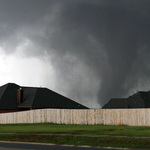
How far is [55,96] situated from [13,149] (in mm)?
48087

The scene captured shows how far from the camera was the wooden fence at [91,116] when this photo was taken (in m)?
36.6

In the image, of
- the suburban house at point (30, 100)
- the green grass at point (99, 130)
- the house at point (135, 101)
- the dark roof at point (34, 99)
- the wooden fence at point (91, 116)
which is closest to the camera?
the green grass at point (99, 130)

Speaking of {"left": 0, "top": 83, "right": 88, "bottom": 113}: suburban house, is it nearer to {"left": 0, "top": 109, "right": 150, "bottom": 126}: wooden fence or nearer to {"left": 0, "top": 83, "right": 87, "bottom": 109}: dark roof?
{"left": 0, "top": 83, "right": 87, "bottom": 109}: dark roof

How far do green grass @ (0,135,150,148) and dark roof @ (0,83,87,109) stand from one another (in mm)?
35970

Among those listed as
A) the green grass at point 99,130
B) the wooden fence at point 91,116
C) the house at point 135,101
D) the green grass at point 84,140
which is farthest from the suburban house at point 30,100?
the green grass at point 84,140

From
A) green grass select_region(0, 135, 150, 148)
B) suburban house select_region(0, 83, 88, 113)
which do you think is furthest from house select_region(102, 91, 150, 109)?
green grass select_region(0, 135, 150, 148)

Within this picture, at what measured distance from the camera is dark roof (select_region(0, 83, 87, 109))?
201 ft

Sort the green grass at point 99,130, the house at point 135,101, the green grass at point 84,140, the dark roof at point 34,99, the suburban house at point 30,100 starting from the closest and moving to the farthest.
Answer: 1. the green grass at point 84,140
2. the green grass at point 99,130
3. the suburban house at point 30,100
4. the dark roof at point 34,99
5. the house at point 135,101

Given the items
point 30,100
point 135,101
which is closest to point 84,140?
point 30,100

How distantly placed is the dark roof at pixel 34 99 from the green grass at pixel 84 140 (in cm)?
3597

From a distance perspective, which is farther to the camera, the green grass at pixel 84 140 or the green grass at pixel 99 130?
the green grass at pixel 99 130

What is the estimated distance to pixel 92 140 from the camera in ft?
66.5

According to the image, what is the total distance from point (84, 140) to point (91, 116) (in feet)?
65.5

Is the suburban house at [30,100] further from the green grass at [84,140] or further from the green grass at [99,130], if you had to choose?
the green grass at [84,140]
